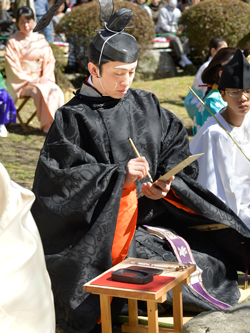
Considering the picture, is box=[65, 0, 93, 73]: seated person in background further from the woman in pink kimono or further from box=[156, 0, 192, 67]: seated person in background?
the woman in pink kimono

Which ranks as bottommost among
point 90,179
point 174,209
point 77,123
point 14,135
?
point 14,135

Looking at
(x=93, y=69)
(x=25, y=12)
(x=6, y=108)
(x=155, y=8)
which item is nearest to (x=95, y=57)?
(x=93, y=69)

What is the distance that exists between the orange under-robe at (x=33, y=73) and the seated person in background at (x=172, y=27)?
19.9ft

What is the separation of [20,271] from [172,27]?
13795mm

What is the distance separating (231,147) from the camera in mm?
4047

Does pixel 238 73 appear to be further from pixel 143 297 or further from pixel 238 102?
pixel 143 297

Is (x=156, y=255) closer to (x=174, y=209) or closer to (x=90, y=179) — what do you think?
(x=174, y=209)

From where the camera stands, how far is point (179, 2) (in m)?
16.7

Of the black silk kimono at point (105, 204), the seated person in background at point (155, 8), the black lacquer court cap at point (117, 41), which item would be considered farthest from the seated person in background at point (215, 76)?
the seated person in background at point (155, 8)

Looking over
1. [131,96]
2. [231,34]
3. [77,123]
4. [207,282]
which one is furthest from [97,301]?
[231,34]

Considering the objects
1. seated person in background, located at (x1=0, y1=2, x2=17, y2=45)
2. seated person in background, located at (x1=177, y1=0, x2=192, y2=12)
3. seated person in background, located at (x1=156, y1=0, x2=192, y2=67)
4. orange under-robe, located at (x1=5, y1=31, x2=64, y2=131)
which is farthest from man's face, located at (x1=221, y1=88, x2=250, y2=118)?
seated person in background, located at (x1=177, y1=0, x2=192, y2=12)

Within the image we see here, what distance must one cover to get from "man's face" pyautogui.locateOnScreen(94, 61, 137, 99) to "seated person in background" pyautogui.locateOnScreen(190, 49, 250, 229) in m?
1.01

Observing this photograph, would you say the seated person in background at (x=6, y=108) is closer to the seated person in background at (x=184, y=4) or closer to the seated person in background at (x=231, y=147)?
the seated person in background at (x=231, y=147)

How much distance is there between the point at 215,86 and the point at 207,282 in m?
2.71
